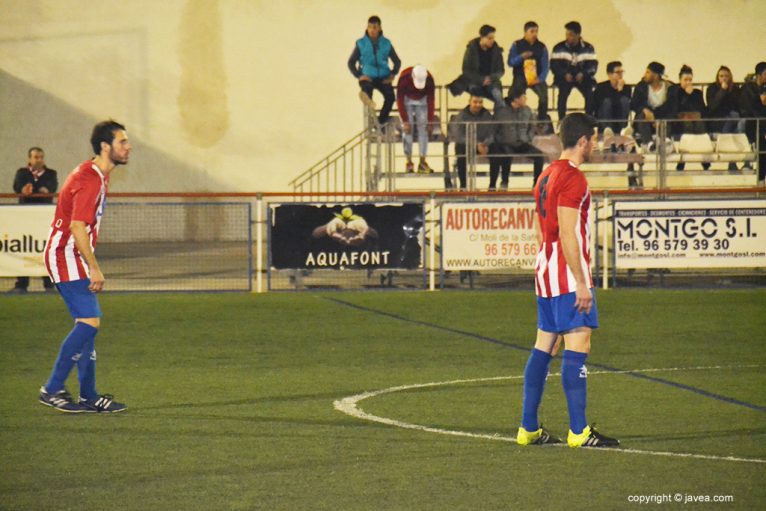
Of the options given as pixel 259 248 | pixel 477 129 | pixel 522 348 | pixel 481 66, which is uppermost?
pixel 481 66

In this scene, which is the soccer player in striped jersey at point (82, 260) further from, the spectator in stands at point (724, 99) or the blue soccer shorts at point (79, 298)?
the spectator in stands at point (724, 99)

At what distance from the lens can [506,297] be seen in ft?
61.5

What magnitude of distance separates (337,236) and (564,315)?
1160cm

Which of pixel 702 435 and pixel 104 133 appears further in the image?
pixel 104 133

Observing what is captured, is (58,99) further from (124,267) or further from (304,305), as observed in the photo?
(304,305)

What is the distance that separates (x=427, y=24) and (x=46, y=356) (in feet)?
68.7

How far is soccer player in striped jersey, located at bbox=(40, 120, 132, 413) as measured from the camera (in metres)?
9.11

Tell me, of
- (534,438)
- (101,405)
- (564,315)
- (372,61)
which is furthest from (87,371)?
(372,61)

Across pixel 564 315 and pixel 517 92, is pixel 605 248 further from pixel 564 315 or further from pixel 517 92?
pixel 564 315

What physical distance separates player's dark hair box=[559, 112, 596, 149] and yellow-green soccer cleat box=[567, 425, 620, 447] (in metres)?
1.64

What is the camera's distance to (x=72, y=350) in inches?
365

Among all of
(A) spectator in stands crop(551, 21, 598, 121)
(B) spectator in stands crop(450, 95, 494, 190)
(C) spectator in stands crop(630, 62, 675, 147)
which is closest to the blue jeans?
(B) spectator in stands crop(450, 95, 494, 190)

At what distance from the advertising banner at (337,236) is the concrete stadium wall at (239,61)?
1316 centimetres

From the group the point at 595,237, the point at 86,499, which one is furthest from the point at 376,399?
the point at 595,237
